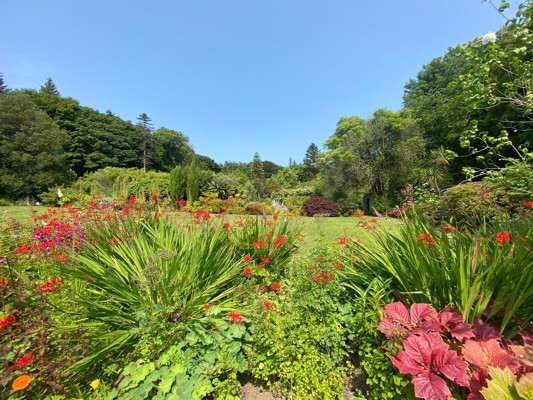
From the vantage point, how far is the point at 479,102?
8.58 ft

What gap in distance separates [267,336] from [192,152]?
53.7 meters

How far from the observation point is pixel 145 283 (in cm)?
177

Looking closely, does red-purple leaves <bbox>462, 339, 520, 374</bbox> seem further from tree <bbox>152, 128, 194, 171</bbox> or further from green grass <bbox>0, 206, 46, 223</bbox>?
tree <bbox>152, 128, 194, 171</bbox>

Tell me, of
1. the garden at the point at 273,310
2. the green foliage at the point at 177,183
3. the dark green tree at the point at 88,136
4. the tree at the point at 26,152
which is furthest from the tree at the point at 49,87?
the garden at the point at 273,310

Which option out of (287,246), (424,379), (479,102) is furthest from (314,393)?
(479,102)

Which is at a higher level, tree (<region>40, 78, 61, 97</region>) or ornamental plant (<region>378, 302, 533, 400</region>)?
tree (<region>40, 78, 61, 97</region>)

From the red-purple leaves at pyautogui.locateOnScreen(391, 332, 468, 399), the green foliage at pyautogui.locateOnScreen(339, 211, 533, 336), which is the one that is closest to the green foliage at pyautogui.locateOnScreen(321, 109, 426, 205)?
the green foliage at pyautogui.locateOnScreen(339, 211, 533, 336)

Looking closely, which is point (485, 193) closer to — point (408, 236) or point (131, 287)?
point (408, 236)

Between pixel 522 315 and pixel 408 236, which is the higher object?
pixel 408 236

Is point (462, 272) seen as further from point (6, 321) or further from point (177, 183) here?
point (177, 183)

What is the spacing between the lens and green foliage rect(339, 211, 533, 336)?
1.50 metres

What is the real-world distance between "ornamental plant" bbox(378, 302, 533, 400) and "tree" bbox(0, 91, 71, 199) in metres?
22.2

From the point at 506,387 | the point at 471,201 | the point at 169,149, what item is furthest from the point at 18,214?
the point at 169,149

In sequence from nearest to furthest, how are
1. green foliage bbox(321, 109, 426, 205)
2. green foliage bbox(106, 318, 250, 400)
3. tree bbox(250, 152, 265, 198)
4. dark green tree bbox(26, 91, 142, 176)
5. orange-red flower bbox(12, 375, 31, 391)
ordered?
1. orange-red flower bbox(12, 375, 31, 391)
2. green foliage bbox(106, 318, 250, 400)
3. green foliage bbox(321, 109, 426, 205)
4. tree bbox(250, 152, 265, 198)
5. dark green tree bbox(26, 91, 142, 176)
